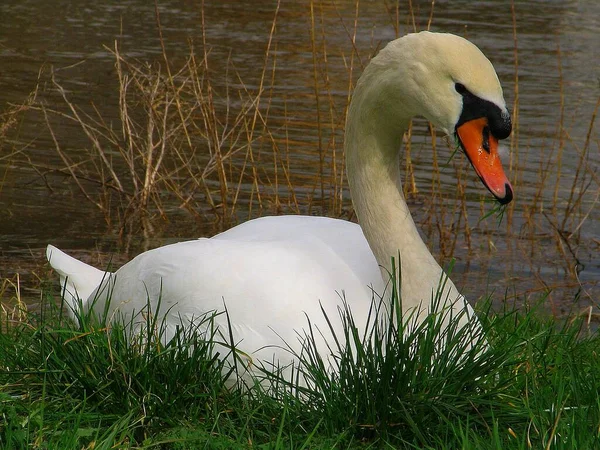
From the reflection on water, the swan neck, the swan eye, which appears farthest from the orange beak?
the reflection on water

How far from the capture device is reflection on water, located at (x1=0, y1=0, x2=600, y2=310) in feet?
23.7

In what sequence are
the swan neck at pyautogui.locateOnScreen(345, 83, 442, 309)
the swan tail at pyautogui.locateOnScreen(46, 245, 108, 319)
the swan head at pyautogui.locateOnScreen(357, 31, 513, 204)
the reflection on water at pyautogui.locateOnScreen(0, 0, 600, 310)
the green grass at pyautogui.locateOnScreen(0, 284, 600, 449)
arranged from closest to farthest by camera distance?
the green grass at pyautogui.locateOnScreen(0, 284, 600, 449) → the swan head at pyautogui.locateOnScreen(357, 31, 513, 204) → the swan neck at pyautogui.locateOnScreen(345, 83, 442, 309) → the swan tail at pyautogui.locateOnScreen(46, 245, 108, 319) → the reflection on water at pyautogui.locateOnScreen(0, 0, 600, 310)

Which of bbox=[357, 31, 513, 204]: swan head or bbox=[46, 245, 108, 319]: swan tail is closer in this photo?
bbox=[357, 31, 513, 204]: swan head

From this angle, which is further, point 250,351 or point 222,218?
point 222,218

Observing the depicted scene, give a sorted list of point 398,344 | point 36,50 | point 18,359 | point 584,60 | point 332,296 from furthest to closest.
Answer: point 584,60 → point 36,50 → point 332,296 → point 18,359 → point 398,344

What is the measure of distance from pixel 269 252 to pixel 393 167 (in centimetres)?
55

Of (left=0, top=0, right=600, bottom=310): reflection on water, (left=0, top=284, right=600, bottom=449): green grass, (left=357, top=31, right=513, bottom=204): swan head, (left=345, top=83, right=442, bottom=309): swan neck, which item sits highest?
(left=357, top=31, right=513, bottom=204): swan head

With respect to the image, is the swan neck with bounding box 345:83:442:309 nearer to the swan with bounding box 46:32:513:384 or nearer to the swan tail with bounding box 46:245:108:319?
the swan with bounding box 46:32:513:384

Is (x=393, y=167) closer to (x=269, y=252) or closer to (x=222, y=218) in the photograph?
(x=269, y=252)

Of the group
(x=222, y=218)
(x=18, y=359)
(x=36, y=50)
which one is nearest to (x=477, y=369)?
(x=18, y=359)

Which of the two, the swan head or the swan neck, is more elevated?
the swan head

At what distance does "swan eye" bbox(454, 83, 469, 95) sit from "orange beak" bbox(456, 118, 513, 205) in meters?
0.10

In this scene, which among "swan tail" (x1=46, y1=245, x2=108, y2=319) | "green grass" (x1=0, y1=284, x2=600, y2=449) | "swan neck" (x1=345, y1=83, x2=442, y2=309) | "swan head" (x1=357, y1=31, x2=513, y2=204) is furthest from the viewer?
"swan tail" (x1=46, y1=245, x2=108, y2=319)

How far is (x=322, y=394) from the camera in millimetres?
3227
